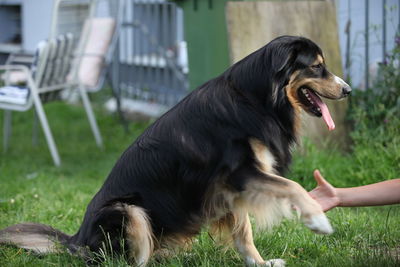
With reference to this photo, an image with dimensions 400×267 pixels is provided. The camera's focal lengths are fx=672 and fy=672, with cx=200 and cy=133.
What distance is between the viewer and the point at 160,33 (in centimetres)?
915

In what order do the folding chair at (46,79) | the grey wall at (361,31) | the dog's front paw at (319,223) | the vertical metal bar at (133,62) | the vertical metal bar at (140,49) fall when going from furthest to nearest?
1. the vertical metal bar at (133,62)
2. the vertical metal bar at (140,49)
3. the folding chair at (46,79)
4. the grey wall at (361,31)
5. the dog's front paw at (319,223)

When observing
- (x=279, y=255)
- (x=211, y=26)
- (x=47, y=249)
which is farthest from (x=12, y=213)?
(x=211, y=26)

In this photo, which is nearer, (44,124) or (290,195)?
(290,195)

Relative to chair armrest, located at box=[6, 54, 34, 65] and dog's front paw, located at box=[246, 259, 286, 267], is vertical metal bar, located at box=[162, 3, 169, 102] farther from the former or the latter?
dog's front paw, located at box=[246, 259, 286, 267]

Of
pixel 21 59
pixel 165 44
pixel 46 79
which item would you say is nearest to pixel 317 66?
pixel 46 79

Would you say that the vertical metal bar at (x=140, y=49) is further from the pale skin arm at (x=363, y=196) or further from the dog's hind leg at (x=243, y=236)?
the pale skin arm at (x=363, y=196)

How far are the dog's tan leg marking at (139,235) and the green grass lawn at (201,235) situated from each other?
0.10 metres

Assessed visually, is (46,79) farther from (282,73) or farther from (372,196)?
(372,196)

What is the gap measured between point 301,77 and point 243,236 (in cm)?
92

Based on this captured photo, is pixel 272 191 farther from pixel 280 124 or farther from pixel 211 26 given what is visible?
pixel 211 26

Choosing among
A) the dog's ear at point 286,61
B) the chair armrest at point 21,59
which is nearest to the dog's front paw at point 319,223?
the dog's ear at point 286,61

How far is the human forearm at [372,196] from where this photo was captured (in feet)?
11.9

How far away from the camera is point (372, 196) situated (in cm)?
364

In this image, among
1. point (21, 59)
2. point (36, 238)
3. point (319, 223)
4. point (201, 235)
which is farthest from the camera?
point (21, 59)
